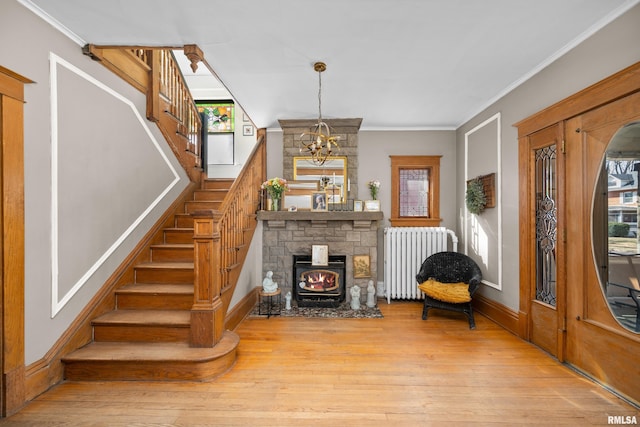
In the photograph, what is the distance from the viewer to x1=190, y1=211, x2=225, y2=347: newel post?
258 cm

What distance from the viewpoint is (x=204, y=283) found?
2613 millimetres

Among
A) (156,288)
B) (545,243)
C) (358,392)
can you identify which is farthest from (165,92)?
(545,243)

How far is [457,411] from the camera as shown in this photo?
203 cm

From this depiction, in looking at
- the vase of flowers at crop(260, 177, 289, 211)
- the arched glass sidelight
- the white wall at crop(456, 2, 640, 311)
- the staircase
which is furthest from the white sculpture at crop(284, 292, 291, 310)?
the arched glass sidelight

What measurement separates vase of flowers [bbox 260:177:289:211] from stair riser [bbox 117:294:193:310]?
192 centimetres

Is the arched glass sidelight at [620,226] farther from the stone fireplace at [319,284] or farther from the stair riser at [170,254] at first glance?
the stair riser at [170,254]

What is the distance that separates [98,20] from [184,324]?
2.50 m

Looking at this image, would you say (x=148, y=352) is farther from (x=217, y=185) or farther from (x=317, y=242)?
(x=217, y=185)

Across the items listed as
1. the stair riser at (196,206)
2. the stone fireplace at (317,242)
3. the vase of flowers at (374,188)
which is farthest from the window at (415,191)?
the stair riser at (196,206)

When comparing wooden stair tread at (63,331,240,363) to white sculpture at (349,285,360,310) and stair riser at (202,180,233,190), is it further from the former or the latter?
stair riser at (202,180,233,190)

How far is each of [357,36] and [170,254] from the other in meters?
3.01

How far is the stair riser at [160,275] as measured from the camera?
10.7 ft

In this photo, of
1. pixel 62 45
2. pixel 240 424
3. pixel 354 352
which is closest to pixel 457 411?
pixel 354 352

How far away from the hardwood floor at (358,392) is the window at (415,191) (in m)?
2.12
